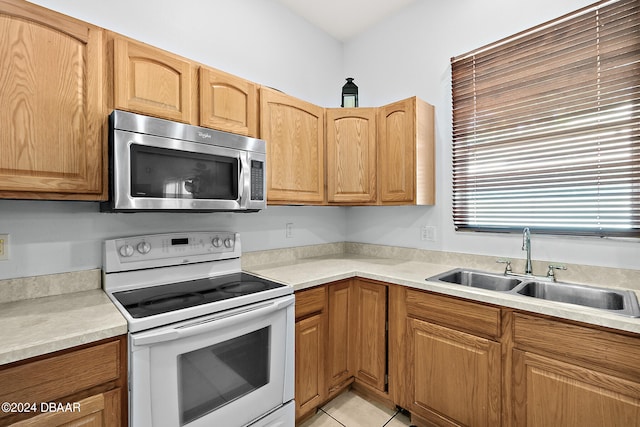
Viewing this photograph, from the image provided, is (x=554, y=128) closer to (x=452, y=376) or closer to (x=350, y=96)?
(x=350, y=96)

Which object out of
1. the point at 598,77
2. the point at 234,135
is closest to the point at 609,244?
the point at 598,77

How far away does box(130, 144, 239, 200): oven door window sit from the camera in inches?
52.7

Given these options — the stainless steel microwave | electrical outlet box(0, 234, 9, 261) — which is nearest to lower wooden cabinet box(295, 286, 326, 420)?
the stainless steel microwave

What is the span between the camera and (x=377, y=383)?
75.7 inches

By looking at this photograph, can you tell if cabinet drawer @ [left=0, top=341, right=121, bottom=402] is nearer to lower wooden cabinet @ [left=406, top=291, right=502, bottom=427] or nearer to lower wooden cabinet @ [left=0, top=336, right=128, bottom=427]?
lower wooden cabinet @ [left=0, top=336, right=128, bottom=427]

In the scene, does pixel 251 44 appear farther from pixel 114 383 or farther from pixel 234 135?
pixel 114 383

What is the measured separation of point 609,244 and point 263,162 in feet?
6.39

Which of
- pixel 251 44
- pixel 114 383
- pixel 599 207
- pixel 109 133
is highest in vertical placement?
pixel 251 44

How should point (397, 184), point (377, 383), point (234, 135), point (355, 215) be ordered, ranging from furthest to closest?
point (355, 215) < point (397, 184) < point (377, 383) < point (234, 135)

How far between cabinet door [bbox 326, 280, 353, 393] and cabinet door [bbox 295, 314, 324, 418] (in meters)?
0.08

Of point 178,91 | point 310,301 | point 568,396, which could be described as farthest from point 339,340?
point 178,91

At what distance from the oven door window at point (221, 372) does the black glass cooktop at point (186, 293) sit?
20 centimetres

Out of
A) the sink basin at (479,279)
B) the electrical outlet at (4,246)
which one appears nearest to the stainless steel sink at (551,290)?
the sink basin at (479,279)

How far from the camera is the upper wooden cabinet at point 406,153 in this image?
2057 millimetres
